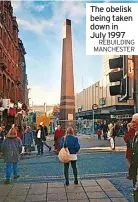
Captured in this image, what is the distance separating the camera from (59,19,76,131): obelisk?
94.4ft

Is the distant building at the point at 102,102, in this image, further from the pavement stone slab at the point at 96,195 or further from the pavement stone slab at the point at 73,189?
the pavement stone slab at the point at 96,195

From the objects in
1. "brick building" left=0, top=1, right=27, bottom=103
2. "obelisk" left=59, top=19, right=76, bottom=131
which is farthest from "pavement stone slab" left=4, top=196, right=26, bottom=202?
"brick building" left=0, top=1, right=27, bottom=103

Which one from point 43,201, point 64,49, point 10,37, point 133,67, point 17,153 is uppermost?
point 10,37

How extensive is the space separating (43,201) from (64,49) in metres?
21.7

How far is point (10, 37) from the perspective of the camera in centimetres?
3534

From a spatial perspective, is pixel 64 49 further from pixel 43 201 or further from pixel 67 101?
pixel 43 201

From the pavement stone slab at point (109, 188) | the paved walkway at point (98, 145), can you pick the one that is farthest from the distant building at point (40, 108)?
the pavement stone slab at point (109, 188)

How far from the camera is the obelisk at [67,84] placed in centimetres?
2877

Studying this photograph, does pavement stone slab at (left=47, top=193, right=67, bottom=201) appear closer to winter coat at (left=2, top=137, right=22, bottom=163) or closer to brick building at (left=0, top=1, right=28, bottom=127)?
winter coat at (left=2, top=137, right=22, bottom=163)

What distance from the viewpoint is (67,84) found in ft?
98.0

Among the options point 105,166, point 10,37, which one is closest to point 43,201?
point 105,166

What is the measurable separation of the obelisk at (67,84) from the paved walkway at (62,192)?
19.6 meters

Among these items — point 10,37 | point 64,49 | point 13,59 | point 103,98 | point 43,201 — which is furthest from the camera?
point 103,98

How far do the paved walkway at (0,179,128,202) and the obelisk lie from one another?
64.4ft
